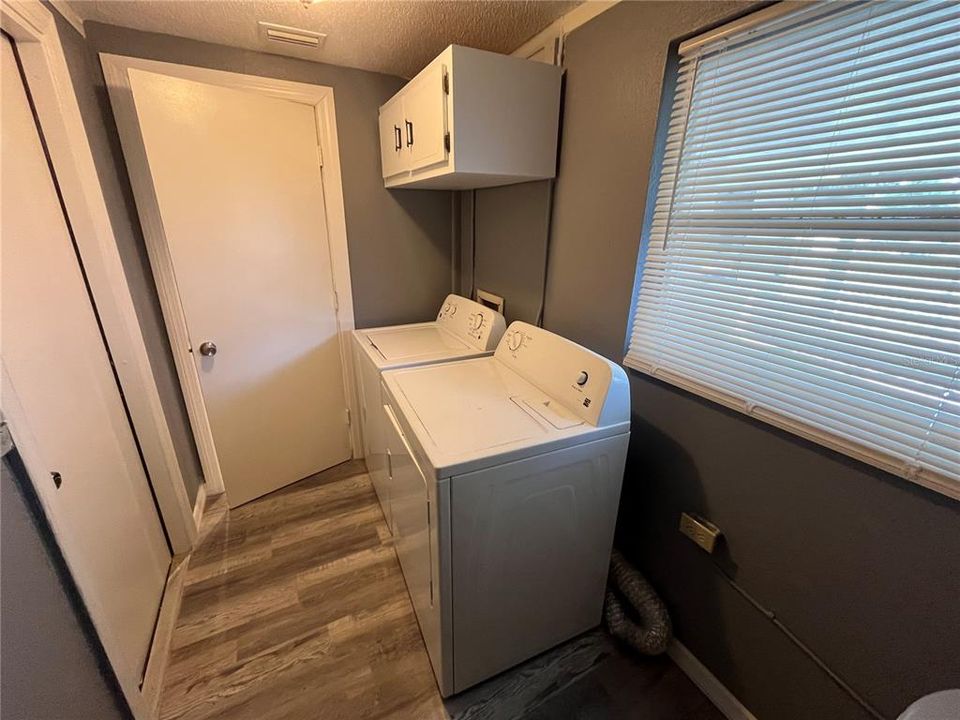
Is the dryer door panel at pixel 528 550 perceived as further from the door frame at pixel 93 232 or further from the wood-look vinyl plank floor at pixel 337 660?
the door frame at pixel 93 232

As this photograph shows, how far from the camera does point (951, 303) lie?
2.42 feet

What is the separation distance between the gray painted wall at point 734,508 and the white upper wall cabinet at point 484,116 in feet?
0.33

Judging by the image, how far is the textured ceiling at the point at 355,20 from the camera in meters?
1.40

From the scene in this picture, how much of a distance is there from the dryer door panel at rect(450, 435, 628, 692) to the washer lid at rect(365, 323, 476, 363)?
86cm

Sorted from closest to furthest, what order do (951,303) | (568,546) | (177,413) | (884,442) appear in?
(951,303)
(884,442)
(568,546)
(177,413)

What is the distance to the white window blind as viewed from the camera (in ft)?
2.47

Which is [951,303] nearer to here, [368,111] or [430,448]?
[430,448]

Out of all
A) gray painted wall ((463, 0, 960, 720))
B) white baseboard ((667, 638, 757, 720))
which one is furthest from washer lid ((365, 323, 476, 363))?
white baseboard ((667, 638, 757, 720))

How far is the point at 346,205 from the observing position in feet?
6.96

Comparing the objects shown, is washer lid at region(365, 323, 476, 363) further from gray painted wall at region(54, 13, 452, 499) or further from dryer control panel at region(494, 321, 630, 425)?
dryer control panel at region(494, 321, 630, 425)

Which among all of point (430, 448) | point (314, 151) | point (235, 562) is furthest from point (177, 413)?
point (430, 448)

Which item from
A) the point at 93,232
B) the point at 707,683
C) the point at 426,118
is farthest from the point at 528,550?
the point at 93,232

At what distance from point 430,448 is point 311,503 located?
1.48 meters

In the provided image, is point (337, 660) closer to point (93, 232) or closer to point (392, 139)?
point (93, 232)
